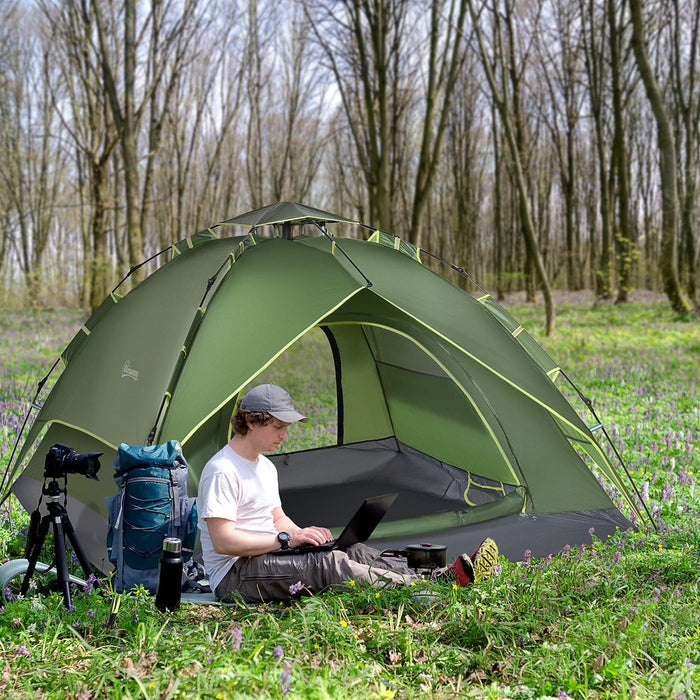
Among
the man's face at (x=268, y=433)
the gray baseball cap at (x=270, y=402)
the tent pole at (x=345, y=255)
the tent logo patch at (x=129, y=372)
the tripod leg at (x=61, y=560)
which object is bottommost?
the tripod leg at (x=61, y=560)

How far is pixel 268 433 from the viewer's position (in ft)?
12.1

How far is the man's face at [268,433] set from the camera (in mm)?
3682

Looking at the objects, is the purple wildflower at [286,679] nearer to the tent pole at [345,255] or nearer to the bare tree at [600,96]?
the tent pole at [345,255]

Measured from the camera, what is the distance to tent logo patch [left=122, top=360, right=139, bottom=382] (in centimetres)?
439

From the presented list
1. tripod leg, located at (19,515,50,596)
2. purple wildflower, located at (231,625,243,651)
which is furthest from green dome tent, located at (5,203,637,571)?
purple wildflower, located at (231,625,243,651)

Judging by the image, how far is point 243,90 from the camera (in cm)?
2506

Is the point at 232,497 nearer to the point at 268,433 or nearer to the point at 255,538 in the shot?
the point at 255,538

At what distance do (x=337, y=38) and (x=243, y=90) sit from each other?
10.7 meters

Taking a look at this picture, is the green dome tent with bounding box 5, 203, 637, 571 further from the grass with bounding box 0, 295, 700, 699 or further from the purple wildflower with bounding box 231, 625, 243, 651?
the purple wildflower with bounding box 231, 625, 243, 651

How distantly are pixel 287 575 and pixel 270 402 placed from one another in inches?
33.8

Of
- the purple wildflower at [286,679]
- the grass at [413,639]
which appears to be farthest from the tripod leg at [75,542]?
the purple wildflower at [286,679]

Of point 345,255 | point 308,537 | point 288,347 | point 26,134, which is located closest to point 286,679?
point 308,537

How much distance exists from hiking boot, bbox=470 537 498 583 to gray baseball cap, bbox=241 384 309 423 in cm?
120

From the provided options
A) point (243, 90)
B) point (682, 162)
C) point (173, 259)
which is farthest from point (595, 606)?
point (682, 162)
